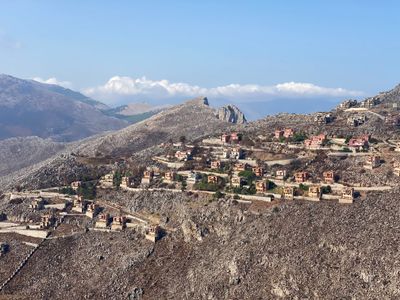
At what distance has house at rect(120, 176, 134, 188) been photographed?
11969 centimetres

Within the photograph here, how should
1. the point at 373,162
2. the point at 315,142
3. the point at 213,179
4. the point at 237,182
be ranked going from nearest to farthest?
1. the point at 373,162
2. the point at 237,182
3. the point at 213,179
4. the point at 315,142

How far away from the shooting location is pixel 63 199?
120000mm

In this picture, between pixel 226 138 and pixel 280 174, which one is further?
pixel 226 138

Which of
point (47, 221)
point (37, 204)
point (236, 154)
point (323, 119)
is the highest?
point (323, 119)

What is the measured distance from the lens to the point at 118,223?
105 meters

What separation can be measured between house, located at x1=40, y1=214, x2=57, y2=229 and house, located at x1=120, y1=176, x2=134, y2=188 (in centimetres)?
1599

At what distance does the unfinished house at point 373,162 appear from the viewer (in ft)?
338

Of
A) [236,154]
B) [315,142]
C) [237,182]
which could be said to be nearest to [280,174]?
[237,182]

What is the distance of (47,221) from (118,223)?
14123 mm

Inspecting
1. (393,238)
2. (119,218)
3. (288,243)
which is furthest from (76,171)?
(393,238)

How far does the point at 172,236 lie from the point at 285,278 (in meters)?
25.8

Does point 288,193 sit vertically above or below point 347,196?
below

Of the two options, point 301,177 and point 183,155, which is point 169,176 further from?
point 301,177

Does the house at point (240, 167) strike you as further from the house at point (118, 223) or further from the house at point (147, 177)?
the house at point (118, 223)
